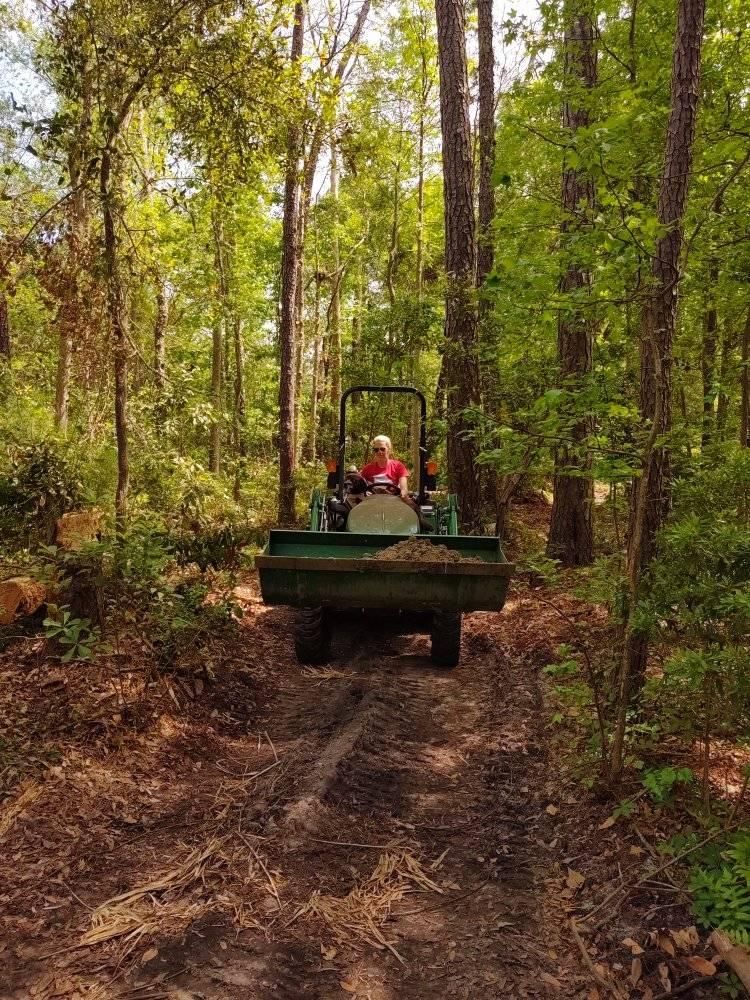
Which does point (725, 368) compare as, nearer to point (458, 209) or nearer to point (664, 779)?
point (458, 209)

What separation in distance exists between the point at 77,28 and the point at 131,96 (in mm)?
519

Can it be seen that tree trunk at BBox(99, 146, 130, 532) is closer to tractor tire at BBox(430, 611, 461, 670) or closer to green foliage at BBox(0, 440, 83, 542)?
green foliage at BBox(0, 440, 83, 542)

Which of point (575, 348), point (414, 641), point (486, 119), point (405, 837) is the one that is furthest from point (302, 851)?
point (486, 119)

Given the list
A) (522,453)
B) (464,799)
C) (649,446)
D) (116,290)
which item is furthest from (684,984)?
(116,290)

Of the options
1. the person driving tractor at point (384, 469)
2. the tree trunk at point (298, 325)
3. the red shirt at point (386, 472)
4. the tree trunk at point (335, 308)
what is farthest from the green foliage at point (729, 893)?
the tree trunk at point (335, 308)

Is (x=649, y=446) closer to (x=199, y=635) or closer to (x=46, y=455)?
(x=199, y=635)

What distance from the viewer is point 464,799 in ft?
12.1

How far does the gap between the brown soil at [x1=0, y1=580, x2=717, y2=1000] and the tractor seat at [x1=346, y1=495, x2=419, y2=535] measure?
5.08 ft

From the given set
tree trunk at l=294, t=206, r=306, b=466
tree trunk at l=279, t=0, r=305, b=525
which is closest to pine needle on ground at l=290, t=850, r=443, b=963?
tree trunk at l=279, t=0, r=305, b=525

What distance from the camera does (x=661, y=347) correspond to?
354 cm

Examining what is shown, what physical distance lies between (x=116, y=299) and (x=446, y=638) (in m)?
3.96

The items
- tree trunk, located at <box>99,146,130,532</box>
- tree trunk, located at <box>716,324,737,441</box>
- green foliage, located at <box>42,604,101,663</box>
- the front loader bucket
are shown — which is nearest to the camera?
green foliage, located at <box>42,604,101,663</box>

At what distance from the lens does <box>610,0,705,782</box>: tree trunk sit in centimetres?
329

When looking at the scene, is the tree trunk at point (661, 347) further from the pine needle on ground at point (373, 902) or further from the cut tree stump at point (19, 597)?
the cut tree stump at point (19, 597)
